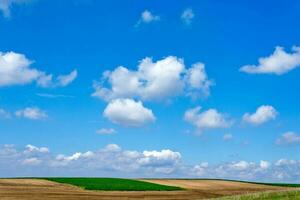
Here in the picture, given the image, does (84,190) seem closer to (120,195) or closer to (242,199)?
(120,195)

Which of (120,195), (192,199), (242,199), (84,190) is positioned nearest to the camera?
(242,199)

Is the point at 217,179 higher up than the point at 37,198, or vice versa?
the point at 217,179

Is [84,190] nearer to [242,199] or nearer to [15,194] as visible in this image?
[15,194]

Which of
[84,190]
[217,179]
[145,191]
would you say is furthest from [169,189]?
[217,179]

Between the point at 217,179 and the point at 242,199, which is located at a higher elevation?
the point at 217,179

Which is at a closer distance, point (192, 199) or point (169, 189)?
point (192, 199)

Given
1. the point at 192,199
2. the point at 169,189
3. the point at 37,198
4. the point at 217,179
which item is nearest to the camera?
the point at 37,198

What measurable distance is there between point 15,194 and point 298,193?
30030 millimetres

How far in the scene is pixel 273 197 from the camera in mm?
33500

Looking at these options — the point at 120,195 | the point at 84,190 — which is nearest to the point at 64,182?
the point at 84,190

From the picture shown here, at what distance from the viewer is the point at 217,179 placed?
102 metres

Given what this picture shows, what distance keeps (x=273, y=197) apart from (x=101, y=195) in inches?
1108

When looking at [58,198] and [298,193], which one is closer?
[298,193]

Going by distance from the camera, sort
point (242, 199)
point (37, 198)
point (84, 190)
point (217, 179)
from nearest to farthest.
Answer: point (242, 199) < point (37, 198) < point (84, 190) < point (217, 179)
